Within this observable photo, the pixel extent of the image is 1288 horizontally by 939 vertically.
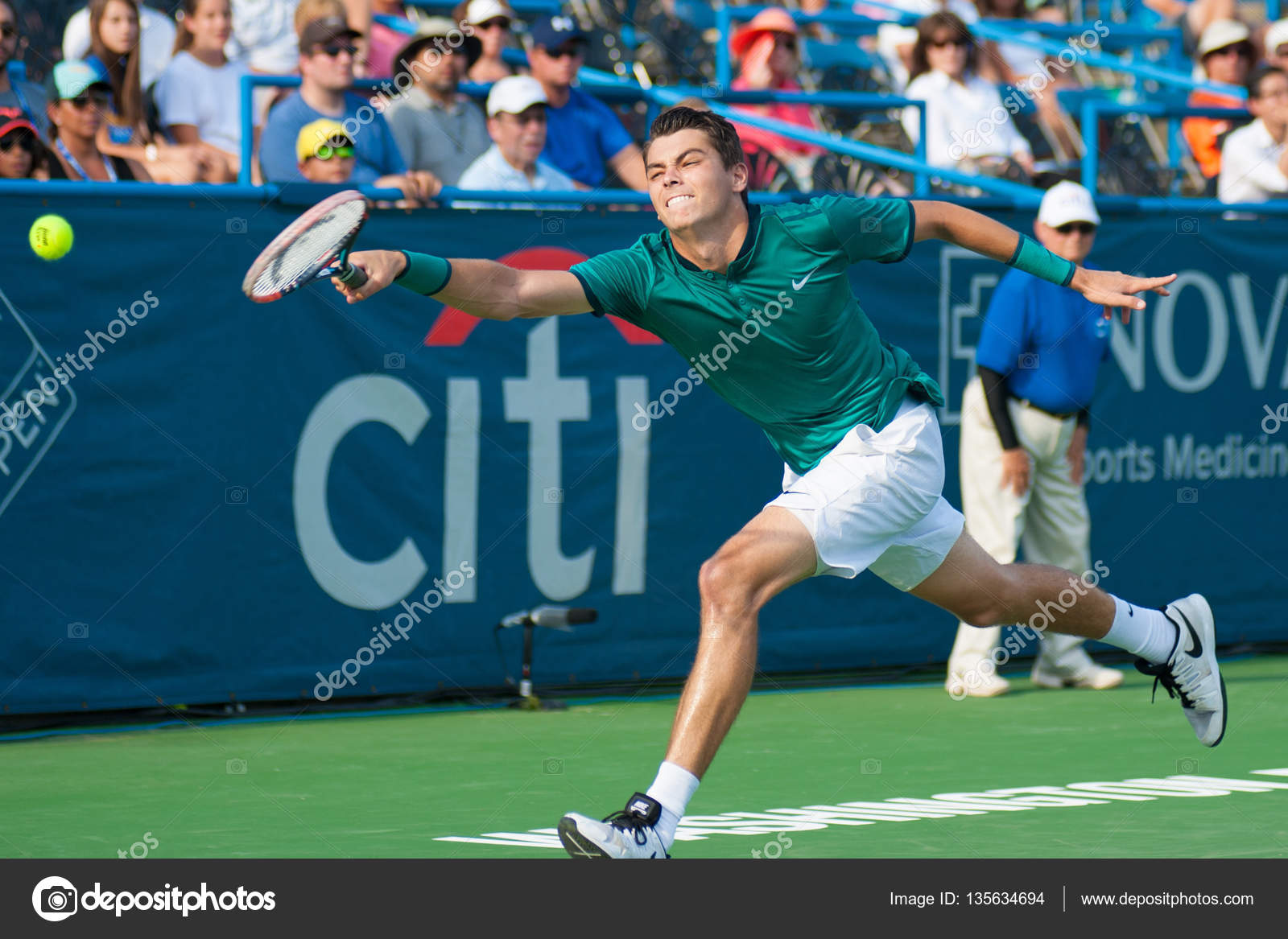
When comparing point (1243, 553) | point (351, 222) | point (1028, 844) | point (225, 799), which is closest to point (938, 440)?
point (1028, 844)

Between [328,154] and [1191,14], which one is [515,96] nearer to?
[328,154]

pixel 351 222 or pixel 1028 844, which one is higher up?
pixel 351 222

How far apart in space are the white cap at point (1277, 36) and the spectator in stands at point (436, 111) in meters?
5.67

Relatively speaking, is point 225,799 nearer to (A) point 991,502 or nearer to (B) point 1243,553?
(A) point 991,502

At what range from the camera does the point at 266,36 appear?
34.7 feet

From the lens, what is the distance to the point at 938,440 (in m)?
5.70

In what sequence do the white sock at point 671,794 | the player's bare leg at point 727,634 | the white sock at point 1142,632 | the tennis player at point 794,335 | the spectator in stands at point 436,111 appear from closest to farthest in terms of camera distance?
the white sock at point 671,794 → the player's bare leg at point 727,634 → the tennis player at point 794,335 → the white sock at point 1142,632 → the spectator in stands at point 436,111

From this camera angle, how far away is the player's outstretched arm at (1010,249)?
5.48 metres

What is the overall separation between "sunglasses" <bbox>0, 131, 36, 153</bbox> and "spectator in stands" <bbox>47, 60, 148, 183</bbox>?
20.7 inches

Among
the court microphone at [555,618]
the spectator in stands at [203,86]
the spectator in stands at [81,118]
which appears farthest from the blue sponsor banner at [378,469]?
the spectator in stands at [203,86]

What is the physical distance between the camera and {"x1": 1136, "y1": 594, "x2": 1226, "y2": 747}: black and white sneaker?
6.40 meters

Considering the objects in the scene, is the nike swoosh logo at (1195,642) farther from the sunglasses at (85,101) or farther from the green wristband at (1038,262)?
the sunglasses at (85,101)

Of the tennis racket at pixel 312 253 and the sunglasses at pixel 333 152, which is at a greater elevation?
the sunglasses at pixel 333 152

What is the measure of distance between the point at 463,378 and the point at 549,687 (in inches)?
56.8
